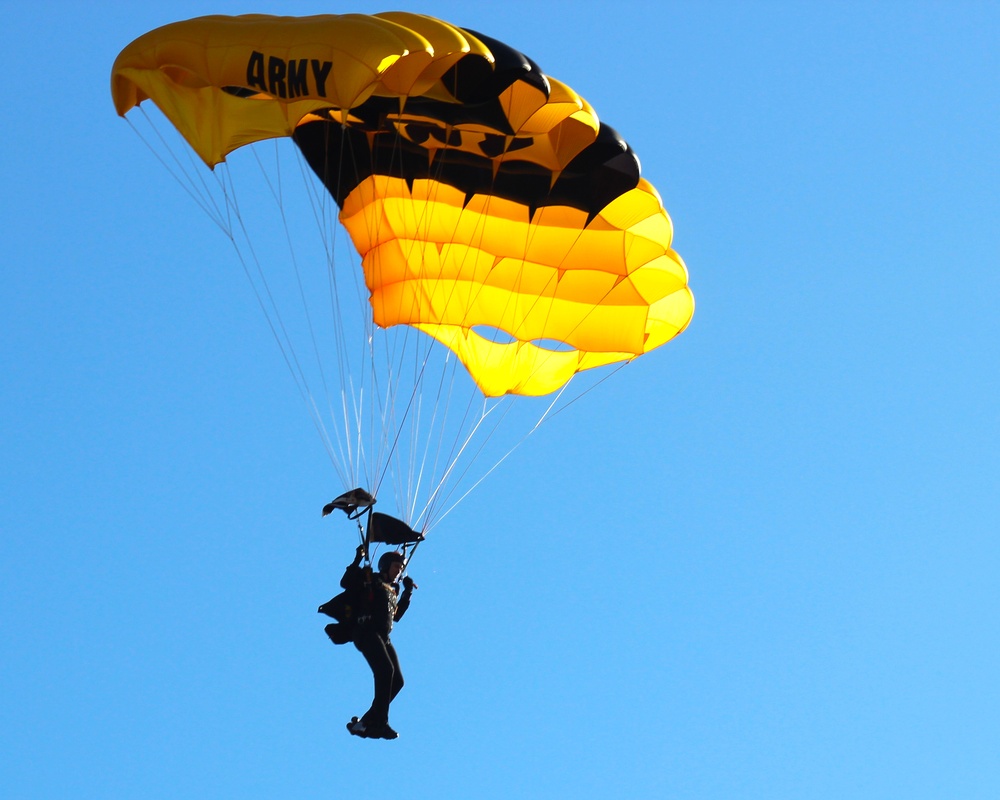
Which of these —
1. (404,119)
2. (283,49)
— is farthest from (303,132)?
(283,49)

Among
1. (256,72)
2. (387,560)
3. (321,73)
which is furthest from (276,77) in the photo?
(387,560)

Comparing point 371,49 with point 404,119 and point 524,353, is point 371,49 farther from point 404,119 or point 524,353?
point 524,353

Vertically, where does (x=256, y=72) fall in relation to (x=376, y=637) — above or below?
above

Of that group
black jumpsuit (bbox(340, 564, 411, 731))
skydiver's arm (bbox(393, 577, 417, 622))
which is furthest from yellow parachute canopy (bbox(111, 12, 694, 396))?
black jumpsuit (bbox(340, 564, 411, 731))

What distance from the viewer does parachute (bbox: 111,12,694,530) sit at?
15.2 m

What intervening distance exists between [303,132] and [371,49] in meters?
2.95

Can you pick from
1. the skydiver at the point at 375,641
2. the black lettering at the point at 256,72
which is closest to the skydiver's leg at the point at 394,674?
the skydiver at the point at 375,641

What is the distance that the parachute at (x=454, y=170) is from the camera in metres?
15.2

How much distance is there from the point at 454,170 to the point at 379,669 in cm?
515

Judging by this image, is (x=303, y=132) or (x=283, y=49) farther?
(x=303, y=132)

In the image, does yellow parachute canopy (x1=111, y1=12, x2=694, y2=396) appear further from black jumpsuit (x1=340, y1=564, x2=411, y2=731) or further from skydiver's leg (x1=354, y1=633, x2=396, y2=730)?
skydiver's leg (x1=354, y1=633, x2=396, y2=730)

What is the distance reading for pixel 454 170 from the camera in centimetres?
1770

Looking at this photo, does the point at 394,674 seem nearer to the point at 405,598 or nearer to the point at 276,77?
the point at 405,598

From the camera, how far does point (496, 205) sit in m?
17.9
